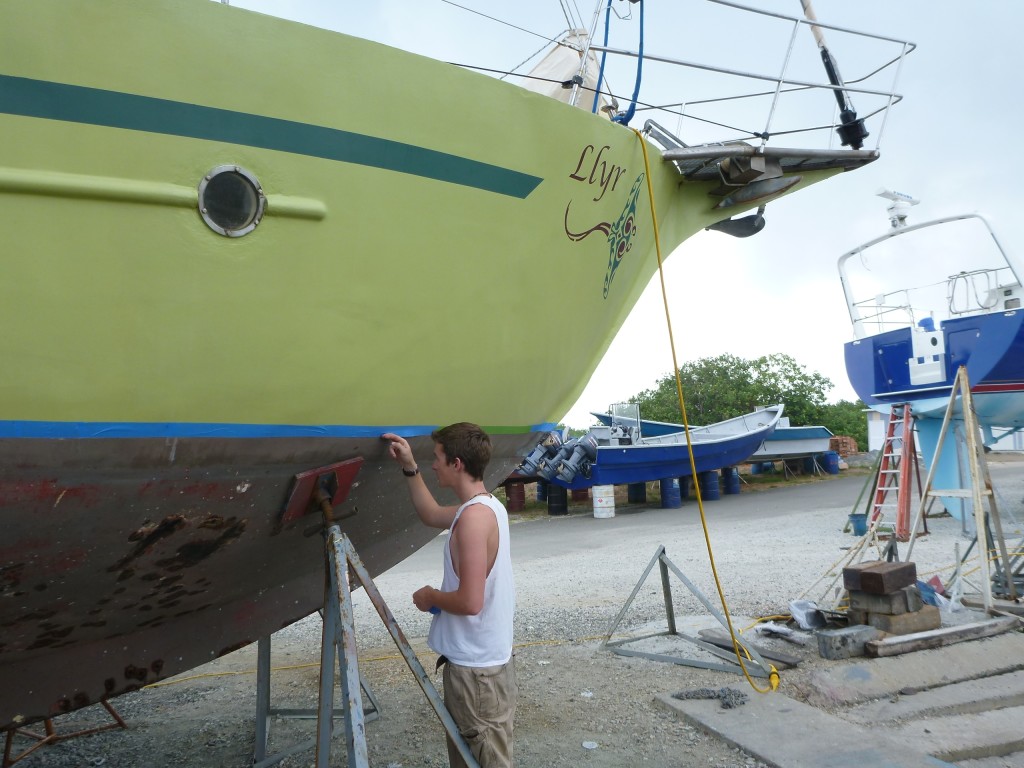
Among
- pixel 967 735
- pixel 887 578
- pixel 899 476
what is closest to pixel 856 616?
pixel 887 578

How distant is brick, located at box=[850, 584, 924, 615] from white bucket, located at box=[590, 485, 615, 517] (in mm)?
8958

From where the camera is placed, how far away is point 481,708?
6.84ft

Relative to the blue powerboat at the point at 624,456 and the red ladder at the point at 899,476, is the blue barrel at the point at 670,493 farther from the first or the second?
the red ladder at the point at 899,476

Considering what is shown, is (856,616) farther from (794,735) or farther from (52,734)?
(52,734)

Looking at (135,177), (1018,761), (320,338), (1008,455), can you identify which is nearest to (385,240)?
(320,338)

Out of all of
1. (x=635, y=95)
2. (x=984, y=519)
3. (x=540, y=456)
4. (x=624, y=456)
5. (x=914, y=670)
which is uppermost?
(x=635, y=95)

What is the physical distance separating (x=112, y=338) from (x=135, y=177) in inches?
16.1

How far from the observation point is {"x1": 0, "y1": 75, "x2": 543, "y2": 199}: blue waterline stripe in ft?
5.42

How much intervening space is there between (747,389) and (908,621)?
19882 mm

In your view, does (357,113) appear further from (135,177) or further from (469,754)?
(469,754)

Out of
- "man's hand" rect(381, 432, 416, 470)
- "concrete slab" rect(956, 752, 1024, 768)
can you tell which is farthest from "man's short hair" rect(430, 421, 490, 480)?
"concrete slab" rect(956, 752, 1024, 768)

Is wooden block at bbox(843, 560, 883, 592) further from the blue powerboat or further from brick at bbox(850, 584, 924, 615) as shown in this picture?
the blue powerboat

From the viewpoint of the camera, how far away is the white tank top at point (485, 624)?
208 centimetres

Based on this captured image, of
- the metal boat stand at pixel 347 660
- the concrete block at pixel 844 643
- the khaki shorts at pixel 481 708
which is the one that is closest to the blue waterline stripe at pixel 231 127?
the metal boat stand at pixel 347 660
